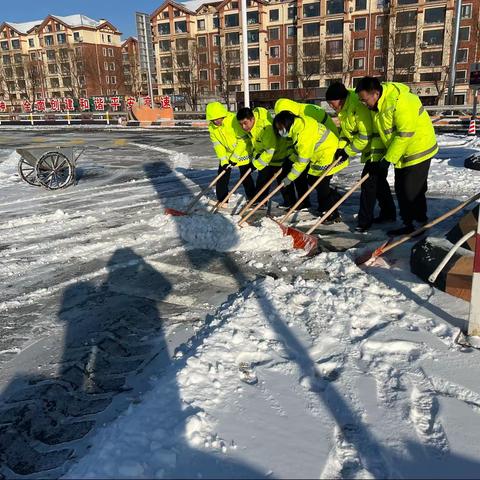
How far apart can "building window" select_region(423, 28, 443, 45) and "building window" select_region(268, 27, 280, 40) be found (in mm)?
15276

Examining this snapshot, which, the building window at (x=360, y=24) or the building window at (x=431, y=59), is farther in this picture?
the building window at (x=360, y=24)

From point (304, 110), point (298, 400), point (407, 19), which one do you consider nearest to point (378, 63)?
point (407, 19)

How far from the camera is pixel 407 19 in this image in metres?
42.2

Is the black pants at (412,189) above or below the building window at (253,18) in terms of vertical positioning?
below

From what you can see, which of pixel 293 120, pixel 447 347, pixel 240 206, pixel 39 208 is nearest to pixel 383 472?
pixel 447 347

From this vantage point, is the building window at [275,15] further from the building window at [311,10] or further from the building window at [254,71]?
the building window at [254,71]

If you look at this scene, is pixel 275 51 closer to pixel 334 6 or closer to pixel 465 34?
pixel 334 6

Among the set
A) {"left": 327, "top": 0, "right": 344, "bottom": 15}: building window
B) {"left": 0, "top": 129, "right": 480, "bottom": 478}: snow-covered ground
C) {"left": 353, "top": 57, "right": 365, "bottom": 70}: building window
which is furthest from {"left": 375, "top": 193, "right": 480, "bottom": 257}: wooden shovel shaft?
{"left": 327, "top": 0, "right": 344, "bottom": 15}: building window

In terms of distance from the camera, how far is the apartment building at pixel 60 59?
194 feet

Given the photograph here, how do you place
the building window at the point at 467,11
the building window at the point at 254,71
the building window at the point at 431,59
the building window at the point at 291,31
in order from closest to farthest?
the building window at the point at 467,11 → the building window at the point at 431,59 → the building window at the point at 291,31 → the building window at the point at 254,71

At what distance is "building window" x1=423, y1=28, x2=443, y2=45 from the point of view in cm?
4159

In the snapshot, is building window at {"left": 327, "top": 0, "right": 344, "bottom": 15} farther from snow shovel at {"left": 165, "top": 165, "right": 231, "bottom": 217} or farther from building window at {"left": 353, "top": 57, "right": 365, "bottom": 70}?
snow shovel at {"left": 165, "top": 165, "right": 231, "bottom": 217}

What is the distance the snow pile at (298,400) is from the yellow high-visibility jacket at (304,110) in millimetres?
2753

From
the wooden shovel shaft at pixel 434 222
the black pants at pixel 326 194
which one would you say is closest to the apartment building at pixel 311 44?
the black pants at pixel 326 194
